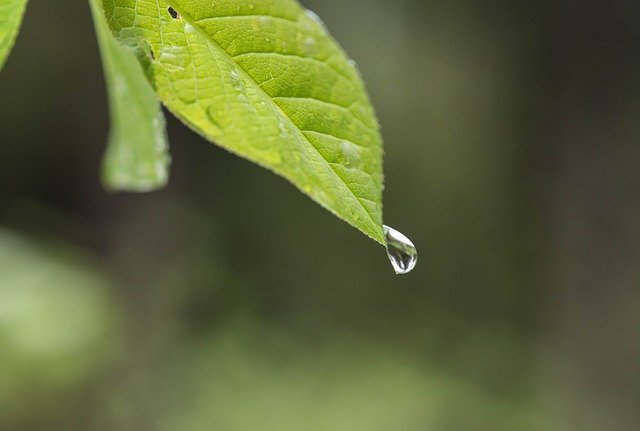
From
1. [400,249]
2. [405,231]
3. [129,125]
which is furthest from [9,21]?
[405,231]

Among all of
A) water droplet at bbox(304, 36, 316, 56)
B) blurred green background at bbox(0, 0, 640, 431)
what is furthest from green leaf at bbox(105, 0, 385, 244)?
blurred green background at bbox(0, 0, 640, 431)

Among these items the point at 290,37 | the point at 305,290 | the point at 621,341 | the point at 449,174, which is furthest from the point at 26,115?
the point at 290,37

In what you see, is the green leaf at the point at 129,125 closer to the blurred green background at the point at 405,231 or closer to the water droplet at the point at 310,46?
the water droplet at the point at 310,46

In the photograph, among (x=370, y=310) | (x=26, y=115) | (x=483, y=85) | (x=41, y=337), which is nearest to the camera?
(x=41, y=337)

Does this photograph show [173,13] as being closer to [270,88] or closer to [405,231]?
[270,88]

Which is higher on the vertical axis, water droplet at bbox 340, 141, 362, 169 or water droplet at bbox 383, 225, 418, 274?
water droplet at bbox 340, 141, 362, 169

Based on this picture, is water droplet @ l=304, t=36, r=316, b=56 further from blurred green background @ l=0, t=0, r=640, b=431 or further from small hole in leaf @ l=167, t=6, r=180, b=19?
blurred green background @ l=0, t=0, r=640, b=431

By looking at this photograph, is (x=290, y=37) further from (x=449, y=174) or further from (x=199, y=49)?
(x=449, y=174)
